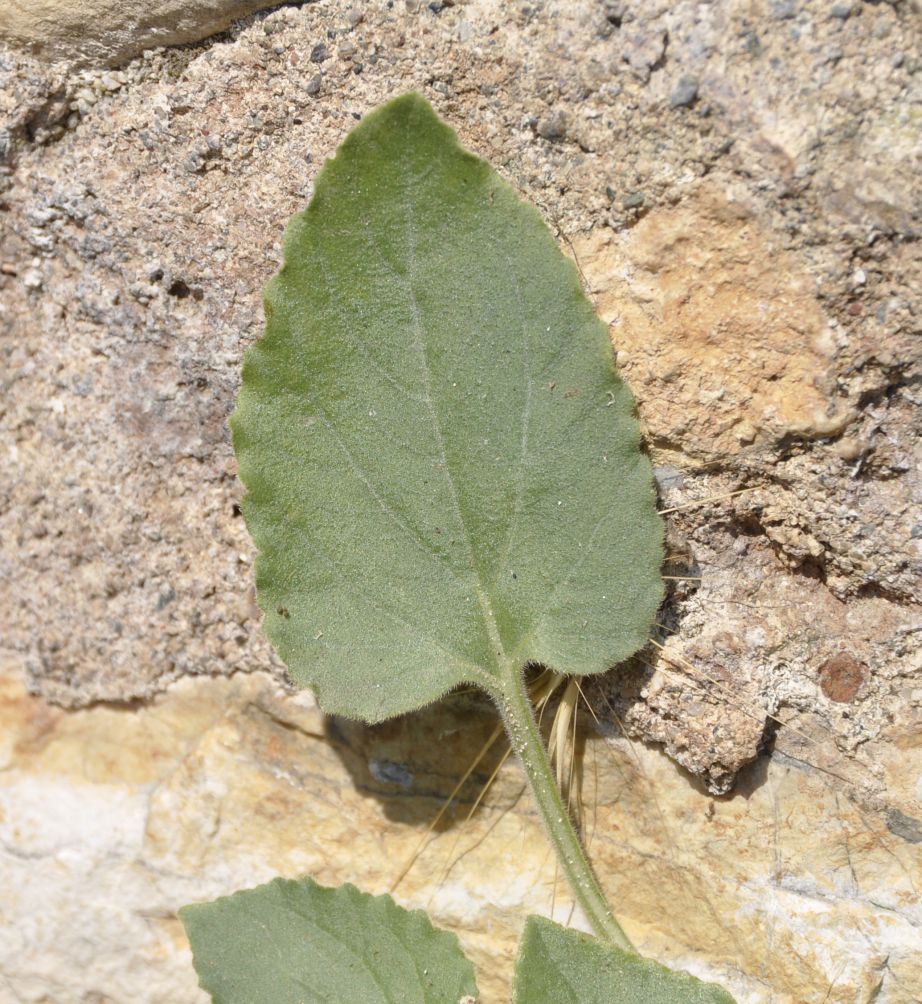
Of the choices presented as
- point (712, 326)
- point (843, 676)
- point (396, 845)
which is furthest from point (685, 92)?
point (396, 845)

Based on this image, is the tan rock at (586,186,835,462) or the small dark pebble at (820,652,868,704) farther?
the small dark pebble at (820,652,868,704)

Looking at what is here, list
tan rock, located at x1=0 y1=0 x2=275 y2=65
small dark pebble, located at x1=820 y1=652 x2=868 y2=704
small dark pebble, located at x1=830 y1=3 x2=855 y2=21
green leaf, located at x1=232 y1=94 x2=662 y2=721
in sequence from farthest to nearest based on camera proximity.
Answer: tan rock, located at x1=0 y1=0 x2=275 y2=65 → small dark pebble, located at x1=820 y1=652 x2=868 y2=704 → green leaf, located at x1=232 y1=94 x2=662 y2=721 → small dark pebble, located at x1=830 y1=3 x2=855 y2=21

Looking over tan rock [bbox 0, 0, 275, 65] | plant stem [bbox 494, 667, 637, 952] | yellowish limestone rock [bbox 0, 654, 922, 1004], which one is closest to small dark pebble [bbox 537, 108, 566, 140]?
tan rock [bbox 0, 0, 275, 65]

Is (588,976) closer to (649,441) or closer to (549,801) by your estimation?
(549,801)

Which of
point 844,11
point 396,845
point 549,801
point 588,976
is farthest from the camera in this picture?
point 396,845

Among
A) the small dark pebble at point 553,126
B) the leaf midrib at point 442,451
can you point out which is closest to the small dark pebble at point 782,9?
the small dark pebble at point 553,126

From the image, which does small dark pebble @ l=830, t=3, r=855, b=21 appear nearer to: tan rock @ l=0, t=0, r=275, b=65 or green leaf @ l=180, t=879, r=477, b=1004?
tan rock @ l=0, t=0, r=275, b=65
